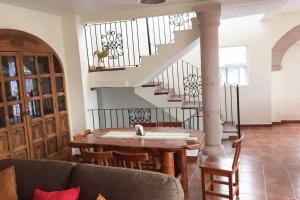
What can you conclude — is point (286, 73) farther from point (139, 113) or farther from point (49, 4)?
point (49, 4)

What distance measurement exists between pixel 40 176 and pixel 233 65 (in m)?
6.01

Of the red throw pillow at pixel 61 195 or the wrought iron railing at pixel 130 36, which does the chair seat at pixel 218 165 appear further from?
the wrought iron railing at pixel 130 36

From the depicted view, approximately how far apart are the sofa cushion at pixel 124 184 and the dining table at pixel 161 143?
1003 millimetres

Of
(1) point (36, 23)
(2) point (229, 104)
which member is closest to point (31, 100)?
(1) point (36, 23)

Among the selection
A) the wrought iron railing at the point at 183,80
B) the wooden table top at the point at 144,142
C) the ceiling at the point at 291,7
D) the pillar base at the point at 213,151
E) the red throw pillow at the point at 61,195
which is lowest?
the pillar base at the point at 213,151

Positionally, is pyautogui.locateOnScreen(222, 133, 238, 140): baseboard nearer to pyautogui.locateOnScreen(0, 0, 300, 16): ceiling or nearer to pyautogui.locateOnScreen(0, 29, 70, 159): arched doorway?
pyautogui.locateOnScreen(0, 0, 300, 16): ceiling

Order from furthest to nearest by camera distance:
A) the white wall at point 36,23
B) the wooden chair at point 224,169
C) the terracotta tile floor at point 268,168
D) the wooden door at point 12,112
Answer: the white wall at point 36,23, the wooden door at point 12,112, the terracotta tile floor at point 268,168, the wooden chair at point 224,169

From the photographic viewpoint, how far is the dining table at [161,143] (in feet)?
10.3

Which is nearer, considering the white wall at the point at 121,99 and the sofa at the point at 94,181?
the sofa at the point at 94,181

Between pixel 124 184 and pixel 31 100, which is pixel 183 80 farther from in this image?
pixel 124 184

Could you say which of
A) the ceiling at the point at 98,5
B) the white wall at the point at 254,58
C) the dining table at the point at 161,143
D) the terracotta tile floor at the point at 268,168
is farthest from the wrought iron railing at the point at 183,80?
the dining table at the point at 161,143

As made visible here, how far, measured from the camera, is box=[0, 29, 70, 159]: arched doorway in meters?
3.82

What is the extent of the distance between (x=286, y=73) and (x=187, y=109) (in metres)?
3.29

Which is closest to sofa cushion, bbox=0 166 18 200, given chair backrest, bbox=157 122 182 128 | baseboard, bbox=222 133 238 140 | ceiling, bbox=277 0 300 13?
chair backrest, bbox=157 122 182 128
